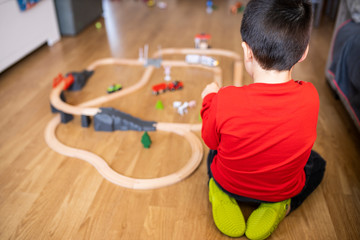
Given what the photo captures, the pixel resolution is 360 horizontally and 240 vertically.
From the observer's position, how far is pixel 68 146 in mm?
1381

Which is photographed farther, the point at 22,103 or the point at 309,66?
the point at 309,66

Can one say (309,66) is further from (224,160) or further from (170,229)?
(170,229)

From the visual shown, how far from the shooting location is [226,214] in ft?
3.23

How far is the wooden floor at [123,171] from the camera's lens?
1025 mm

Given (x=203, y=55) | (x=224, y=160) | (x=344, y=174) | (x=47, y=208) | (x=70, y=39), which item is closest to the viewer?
(x=224, y=160)

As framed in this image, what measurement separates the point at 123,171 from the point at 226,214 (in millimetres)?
458

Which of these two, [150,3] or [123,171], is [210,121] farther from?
→ [150,3]

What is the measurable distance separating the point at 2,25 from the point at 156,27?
125cm

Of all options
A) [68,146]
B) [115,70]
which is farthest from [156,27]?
[68,146]

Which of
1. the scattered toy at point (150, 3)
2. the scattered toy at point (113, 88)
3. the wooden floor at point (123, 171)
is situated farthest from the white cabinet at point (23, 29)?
the scattered toy at point (150, 3)

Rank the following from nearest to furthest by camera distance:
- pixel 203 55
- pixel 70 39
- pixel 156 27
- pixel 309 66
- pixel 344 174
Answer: pixel 344 174 → pixel 309 66 → pixel 203 55 → pixel 70 39 → pixel 156 27

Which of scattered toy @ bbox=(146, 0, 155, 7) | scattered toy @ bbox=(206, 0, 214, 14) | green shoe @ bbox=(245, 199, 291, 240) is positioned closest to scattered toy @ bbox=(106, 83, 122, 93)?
green shoe @ bbox=(245, 199, 291, 240)

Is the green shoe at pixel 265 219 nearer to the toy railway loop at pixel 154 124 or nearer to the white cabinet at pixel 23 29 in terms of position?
the toy railway loop at pixel 154 124

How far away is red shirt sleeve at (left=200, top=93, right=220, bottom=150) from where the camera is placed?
877 mm
